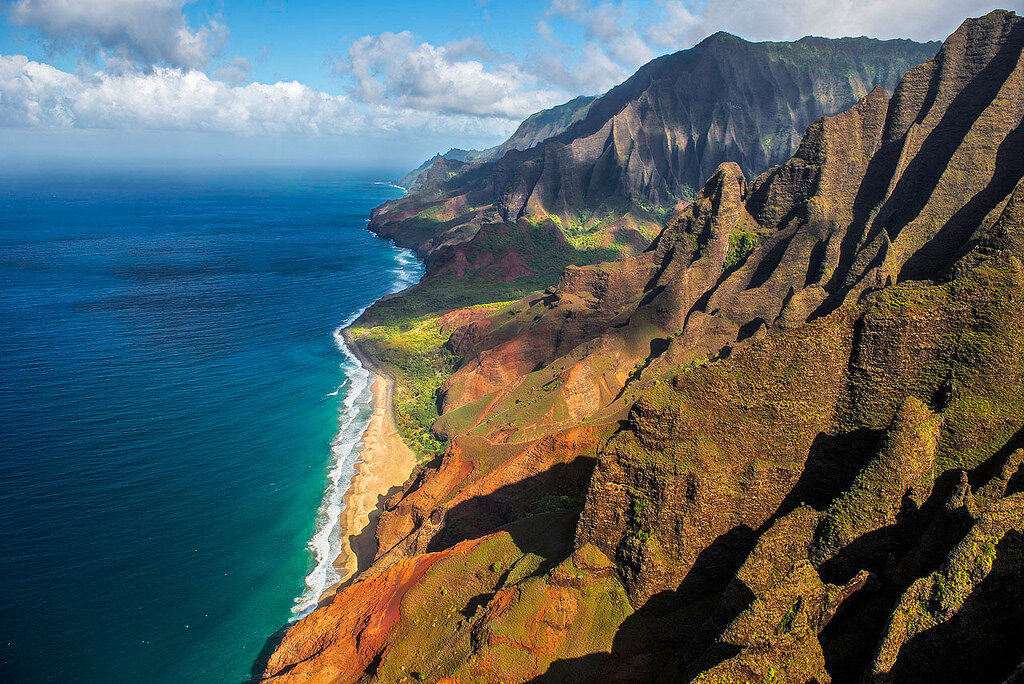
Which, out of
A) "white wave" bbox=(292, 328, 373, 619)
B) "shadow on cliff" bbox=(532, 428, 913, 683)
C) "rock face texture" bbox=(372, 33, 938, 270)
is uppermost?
"rock face texture" bbox=(372, 33, 938, 270)

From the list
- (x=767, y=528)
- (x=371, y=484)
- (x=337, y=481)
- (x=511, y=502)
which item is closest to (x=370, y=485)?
(x=371, y=484)

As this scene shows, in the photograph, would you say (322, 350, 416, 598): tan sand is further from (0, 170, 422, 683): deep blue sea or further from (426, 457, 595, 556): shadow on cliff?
(426, 457, 595, 556): shadow on cliff

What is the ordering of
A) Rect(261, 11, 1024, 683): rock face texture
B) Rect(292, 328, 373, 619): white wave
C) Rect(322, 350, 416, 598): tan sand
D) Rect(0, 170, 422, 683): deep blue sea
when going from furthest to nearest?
Rect(322, 350, 416, 598): tan sand, Rect(292, 328, 373, 619): white wave, Rect(0, 170, 422, 683): deep blue sea, Rect(261, 11, 1024, 683): rock face texture

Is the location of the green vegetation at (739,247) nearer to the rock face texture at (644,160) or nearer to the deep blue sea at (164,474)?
the deep blue sea at (164,474)

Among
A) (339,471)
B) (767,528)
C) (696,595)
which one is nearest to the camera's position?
(767,528)

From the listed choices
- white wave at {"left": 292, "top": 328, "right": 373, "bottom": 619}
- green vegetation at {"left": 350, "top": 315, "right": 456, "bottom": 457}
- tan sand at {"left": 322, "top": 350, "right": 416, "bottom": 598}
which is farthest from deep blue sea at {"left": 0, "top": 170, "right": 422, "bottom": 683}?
green vegetation at {"left": 350, "top": 315, "right": 456, "bottom": 457}

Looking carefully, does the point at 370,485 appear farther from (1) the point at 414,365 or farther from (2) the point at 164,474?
(1) the point at 414,365
